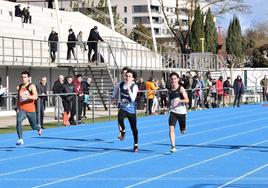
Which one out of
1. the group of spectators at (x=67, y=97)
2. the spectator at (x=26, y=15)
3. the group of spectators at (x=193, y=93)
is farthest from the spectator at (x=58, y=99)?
the spectator at (x=26, y=15)

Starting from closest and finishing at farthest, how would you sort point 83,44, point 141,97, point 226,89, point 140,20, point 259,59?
point 141,97, point 83,44, point 226,89, point 259,59, point 140,20

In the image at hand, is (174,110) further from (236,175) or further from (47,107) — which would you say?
(47,107)

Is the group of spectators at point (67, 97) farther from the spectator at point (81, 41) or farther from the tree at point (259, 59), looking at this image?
the tree at point (259, 59)

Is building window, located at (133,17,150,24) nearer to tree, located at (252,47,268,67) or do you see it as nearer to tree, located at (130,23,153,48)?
tree, located at (130,23,153,48)

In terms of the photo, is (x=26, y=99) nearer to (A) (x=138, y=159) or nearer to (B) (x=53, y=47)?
(A) (x=138, y=159)

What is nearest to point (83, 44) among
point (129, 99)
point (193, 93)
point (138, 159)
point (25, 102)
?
point (193, 93)

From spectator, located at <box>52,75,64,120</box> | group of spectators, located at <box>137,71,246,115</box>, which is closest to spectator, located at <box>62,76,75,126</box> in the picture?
spectator, located at <box>52,75,64,120</box>

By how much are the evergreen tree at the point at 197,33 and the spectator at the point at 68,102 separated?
50579 mm

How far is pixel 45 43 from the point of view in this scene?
39.2 m

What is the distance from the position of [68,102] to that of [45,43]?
15.9 meters

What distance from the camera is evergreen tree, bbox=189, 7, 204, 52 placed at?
7394 cm

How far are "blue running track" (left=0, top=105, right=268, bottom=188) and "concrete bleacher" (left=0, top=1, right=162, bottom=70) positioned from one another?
13.9 m

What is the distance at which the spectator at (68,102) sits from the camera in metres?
23.8

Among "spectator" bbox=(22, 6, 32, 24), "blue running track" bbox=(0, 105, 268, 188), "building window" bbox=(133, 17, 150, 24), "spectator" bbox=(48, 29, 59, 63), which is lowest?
"blue running track" bbox=(0, 105, 268, 188)
